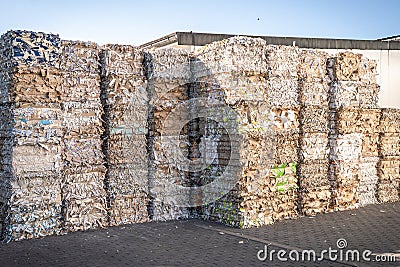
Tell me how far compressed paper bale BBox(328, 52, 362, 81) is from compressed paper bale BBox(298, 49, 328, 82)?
22 centimetres

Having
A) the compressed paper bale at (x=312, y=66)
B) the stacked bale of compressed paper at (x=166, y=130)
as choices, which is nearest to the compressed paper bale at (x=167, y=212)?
the stacked bale of compressed paper at (x=166, y=130)

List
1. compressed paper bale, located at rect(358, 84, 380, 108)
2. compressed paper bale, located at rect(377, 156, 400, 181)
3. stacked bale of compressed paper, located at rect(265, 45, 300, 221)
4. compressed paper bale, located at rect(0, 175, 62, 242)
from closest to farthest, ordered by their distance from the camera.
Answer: compressed paper bale, located at rect(0, 175, 62, 242) → stacked bale of compressed paper, located at rect(265, 45, 300, 221) → compressed paper bale, located at rect(358, 84, 380, 108) → compressed paper bale, located at rect(377, 156, 400, 181)

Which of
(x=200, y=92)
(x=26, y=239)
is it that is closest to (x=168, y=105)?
(x=200, y=92)

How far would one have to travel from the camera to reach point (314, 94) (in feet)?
36.1

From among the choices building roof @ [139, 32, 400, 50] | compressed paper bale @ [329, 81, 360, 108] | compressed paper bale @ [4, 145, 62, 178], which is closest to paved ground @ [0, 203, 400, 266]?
compressed paper bale @ [4, 145, 62, 178]

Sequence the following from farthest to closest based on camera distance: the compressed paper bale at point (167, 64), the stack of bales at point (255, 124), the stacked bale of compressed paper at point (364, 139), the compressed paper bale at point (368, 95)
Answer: the compressed paper bale at point (368, 95), the stacked bale of compressed paper at point (364, 139), the compressed paper bale at point (167, 64), the stack of bales at point (255, 124)

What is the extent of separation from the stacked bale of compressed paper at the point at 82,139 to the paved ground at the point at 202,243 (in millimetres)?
440

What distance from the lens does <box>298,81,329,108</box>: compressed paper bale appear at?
10.8m

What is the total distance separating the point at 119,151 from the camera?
9945mm

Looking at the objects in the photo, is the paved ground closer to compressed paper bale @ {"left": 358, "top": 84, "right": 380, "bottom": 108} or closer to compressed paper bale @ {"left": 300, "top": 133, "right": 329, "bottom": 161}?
compressed paper bale @ {"left": 300, "top": 133, "right": 329, "bottom": 161}

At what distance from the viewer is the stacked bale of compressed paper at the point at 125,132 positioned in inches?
389

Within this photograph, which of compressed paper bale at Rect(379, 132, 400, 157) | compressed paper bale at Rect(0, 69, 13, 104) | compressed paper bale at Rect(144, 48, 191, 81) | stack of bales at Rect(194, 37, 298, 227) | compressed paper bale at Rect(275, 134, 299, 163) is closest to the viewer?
compressed paper bale at Rect(0, 69, 13, 104)

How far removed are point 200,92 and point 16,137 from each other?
371 centimetres

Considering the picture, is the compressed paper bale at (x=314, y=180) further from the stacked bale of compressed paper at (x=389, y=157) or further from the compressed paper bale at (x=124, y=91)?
the compressed paper bale at (x=124, y=91)
